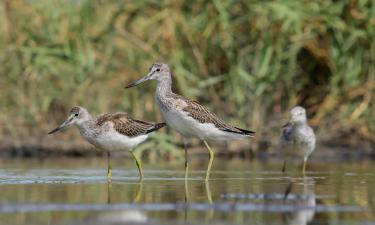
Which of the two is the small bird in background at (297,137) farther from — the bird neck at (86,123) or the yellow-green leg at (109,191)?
the yellow-green leg at (109,191)

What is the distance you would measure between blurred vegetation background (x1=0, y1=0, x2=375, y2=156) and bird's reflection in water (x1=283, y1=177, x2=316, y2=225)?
5.46 m

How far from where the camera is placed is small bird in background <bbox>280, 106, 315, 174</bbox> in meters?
13.5

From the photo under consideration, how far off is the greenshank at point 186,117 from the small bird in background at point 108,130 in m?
0.53

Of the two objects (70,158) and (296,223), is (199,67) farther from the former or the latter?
(296,223)

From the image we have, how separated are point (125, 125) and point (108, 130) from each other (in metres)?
0.31

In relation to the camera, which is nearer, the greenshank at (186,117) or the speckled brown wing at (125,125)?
the greenshank at (186,117)

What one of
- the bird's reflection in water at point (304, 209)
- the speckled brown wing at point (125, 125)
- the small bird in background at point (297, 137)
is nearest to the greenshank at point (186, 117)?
the speckled brown wing at point (125, 125)

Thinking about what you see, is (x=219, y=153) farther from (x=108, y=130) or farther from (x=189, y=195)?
(x=189, y=195)

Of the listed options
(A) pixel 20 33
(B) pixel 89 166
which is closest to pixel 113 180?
(B) pixel 89 166

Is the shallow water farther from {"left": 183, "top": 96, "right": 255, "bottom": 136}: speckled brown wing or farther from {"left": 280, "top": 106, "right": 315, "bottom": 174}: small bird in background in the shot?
{"left": 183, "top": 96, "right": 255, "bottom": 136}: speckled brown wing

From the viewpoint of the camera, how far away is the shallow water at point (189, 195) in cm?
779

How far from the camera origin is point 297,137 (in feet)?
44.4

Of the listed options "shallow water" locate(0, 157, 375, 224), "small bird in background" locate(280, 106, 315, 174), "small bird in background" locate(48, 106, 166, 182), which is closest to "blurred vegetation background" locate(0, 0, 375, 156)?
"small bird in background" locate(280, 106, 315, 174)

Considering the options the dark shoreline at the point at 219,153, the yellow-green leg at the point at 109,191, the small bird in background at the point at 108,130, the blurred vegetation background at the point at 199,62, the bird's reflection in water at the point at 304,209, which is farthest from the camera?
the blurred vegetation background at the point at 199,62
